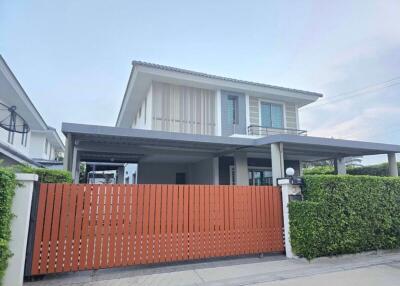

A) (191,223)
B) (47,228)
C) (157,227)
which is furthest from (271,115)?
(47,228)

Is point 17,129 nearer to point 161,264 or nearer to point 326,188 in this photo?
point 161,264

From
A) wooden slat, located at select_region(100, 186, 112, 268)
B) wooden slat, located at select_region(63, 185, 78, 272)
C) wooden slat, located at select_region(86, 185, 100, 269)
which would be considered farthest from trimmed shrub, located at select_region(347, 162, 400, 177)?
wooden slat, located at select_region(63, 185, 78, 272)

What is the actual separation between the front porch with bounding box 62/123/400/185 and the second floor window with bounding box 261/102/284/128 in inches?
71.0

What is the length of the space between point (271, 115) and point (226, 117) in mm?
2695

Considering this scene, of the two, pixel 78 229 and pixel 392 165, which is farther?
pixel 392 165

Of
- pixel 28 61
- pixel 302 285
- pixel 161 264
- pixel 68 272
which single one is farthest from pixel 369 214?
pixel 28 61

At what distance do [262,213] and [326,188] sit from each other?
1.64 metres

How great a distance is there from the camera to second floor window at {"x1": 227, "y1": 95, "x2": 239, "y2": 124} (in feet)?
40.8

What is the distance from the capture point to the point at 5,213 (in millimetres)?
4082

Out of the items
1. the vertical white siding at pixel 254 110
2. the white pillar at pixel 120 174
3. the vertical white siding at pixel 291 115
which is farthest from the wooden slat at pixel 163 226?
the white pillar at pixel 120 174

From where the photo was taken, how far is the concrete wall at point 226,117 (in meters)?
12.1

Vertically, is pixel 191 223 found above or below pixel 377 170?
below

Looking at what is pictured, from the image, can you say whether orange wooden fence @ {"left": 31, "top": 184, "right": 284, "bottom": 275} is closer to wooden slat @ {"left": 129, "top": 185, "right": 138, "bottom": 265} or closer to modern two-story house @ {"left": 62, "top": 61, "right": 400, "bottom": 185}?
wooden slat @ {"left": 129, "top": 185, "right": 138, "bottom": 265}

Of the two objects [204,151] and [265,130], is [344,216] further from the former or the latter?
[265,130]
